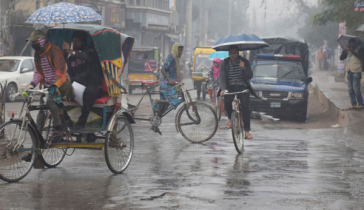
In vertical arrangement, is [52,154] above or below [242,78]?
below

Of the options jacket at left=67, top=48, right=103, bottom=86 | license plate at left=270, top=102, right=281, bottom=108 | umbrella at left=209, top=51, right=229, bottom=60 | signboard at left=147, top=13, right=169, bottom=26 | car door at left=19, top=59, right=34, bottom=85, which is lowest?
license plate at left=270, top=102, right=281, bottom=108

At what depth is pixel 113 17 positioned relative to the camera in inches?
1817

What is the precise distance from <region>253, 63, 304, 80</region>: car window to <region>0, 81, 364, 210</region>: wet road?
728 cm

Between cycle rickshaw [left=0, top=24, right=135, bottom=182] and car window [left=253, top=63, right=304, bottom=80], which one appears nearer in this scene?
cycle rickshaw [left=0, top=24, right=135, bottom=182]

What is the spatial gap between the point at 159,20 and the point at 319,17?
34288 mm

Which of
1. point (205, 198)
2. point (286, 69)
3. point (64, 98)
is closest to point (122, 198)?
point (205, 198)

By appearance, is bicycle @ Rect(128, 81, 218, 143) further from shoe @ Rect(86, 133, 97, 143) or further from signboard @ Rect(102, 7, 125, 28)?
signboard @ Rect(102, 7, 125, 28)

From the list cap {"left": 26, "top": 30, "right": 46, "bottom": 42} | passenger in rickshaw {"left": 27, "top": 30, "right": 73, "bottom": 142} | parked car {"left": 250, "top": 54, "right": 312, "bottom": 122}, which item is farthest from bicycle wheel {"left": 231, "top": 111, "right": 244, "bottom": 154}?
parked car {"left": 250, "top": 54, "right": 312, "bottom": 122}

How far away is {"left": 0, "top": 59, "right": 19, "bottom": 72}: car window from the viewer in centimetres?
2234

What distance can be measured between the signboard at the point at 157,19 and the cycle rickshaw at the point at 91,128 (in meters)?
44.7

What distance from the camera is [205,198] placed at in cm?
594

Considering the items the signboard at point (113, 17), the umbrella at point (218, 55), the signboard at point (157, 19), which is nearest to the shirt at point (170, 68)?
the umbrella at point (218, 55)

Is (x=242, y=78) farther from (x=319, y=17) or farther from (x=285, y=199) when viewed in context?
(x=319, y=17)

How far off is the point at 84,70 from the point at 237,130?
2915 millimetres
